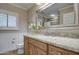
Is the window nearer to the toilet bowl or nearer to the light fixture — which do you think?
the toilet bowl

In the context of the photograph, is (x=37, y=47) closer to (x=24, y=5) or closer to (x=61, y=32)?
(x=61, y=32)

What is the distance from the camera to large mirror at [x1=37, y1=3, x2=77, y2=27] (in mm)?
1255

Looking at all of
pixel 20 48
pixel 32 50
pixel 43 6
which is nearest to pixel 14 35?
pixel 20 48

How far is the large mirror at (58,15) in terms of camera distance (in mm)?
1255

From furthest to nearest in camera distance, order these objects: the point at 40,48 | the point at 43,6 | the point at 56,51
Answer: the point at 43,6 < the point at 40,48 < the point at 56,51

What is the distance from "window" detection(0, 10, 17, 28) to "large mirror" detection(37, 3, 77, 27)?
1.18ft

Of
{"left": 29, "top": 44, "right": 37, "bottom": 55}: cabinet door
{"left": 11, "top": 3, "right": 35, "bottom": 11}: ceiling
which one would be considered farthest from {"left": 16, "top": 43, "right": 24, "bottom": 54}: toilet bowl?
{"left": 11, "top": 3, "right": 35, "bottom": 11}: ceiling

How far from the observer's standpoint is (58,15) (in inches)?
54.4

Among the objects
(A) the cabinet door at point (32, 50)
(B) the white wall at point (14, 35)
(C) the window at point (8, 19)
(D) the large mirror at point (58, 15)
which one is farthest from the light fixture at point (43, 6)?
(A) the cabinet door at point (32, 50)

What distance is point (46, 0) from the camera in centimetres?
131

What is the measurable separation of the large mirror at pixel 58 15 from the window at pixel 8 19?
1.18 feet

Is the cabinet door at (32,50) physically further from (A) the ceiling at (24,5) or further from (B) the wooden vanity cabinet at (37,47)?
(A) the ceiling at (24,5)

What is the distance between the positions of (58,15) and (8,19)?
2.30 ft
